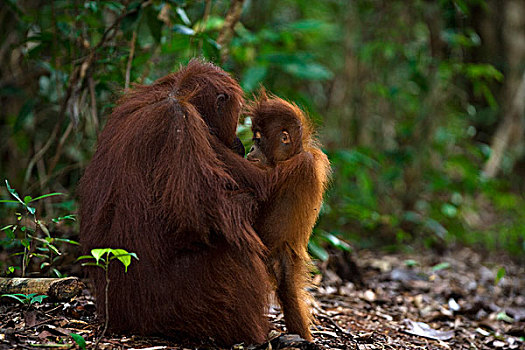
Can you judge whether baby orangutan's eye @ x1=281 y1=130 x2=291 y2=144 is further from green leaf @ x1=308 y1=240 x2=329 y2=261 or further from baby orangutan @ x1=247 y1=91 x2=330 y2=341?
green leaf @ x1=308 y1=240 x2=329 y2=261

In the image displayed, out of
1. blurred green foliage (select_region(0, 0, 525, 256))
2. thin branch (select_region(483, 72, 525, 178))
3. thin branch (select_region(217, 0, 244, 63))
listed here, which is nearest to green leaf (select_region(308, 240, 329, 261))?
blurred green foliage (select_region(0, 0, 525, 256))

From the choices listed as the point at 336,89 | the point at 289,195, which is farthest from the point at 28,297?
the point at 336,89

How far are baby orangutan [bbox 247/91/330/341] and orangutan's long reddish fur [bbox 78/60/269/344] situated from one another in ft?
0.35

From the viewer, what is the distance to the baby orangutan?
265 centimetres

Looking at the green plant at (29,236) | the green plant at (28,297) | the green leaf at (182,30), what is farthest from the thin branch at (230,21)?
the green plant at (28,297)

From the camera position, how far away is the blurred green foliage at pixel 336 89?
13.8 ft

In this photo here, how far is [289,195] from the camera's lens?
264 cm

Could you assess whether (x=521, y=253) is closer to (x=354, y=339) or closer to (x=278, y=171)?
(x=354, y=339)

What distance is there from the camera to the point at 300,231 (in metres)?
2.72

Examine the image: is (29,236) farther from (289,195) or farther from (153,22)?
(153,22)

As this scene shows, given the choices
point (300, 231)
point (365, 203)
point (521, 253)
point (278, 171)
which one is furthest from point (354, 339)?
point (521, 253)

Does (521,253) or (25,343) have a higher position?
(521,253)

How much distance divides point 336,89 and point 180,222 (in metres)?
6.13

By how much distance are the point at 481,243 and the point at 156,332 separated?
5.78 meters
